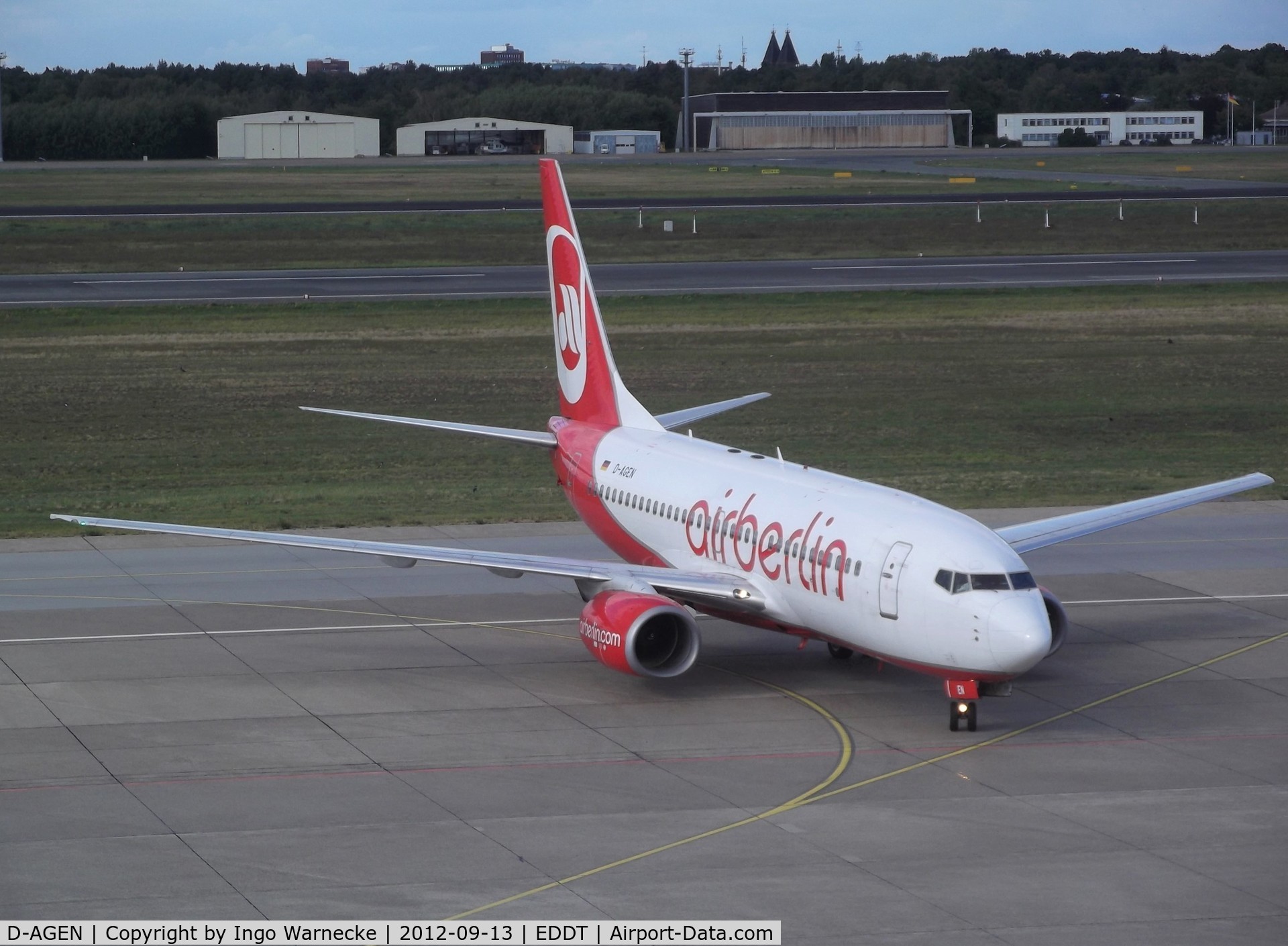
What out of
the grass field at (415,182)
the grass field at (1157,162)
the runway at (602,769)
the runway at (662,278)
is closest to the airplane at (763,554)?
the runway at (602,769)

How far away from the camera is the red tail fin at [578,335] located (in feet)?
113

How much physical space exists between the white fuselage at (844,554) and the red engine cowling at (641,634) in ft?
5.32

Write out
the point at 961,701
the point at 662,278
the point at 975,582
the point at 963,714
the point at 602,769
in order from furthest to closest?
the point at 662,278 < the point at 963,714 < the point at 961,701 < the point at 975,582 < the point at 602,769

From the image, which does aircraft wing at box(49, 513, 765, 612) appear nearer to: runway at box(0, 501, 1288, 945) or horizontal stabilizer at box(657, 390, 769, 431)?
runway at box(0, 501, 1288, 945)

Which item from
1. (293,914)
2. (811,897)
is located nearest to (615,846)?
(811,897)

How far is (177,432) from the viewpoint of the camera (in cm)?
5331

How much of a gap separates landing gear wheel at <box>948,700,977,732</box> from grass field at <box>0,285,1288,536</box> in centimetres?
1843

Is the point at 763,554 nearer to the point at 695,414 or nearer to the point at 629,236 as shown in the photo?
the point at 695,414

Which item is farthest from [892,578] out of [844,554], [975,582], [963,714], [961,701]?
[963,714]

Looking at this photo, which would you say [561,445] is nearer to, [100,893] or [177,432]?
[100,893]

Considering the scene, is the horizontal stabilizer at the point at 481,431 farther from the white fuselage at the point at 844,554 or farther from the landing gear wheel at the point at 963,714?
the landing gear wheel at the point at 963,714

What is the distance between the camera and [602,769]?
2359 cm

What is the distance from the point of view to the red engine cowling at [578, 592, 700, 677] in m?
26.2

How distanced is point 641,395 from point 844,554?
3265 centimetres
